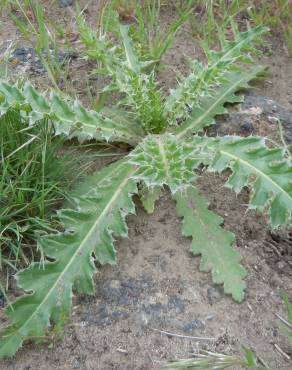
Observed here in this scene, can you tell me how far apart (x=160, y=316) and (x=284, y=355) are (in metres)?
0.48

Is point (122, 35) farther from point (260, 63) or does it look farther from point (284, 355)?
point (284, 355)

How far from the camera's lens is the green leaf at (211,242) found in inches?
84.6

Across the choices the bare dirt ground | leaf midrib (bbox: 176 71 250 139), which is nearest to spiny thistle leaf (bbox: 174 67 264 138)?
leaf midrib (bbox: 176 71 250 139)

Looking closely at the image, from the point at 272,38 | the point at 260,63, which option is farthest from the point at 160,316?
the point at 272,38

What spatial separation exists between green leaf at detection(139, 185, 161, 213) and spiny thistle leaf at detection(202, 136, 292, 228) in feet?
1.03

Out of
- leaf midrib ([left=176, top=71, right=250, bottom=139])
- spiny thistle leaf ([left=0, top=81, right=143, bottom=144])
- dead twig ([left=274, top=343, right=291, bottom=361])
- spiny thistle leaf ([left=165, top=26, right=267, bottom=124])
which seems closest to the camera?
dead twig ([left=274, top=343, right=291, bottom=361])

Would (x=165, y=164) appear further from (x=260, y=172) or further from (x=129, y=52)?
(x=129, y=52)

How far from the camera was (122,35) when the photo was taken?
2.77m

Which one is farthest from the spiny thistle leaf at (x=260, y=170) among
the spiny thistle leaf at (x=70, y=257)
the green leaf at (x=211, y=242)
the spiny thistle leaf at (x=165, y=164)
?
the spiny thistle leaf at (x=70, y=257)

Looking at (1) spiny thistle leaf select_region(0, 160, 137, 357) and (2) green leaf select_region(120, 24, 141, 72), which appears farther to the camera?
(2) green leaf select_region(120, 24, 141, 72)

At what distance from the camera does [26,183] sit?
226cm

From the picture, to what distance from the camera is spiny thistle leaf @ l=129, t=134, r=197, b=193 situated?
2115mm

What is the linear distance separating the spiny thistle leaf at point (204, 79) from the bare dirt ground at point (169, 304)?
367mm

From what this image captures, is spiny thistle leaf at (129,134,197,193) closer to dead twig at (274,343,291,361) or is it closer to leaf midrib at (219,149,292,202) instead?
leaf midrib at (219,149,292,202)
